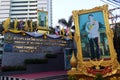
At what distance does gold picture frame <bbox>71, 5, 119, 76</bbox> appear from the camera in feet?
38.1

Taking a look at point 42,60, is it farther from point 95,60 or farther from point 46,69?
point 95,60

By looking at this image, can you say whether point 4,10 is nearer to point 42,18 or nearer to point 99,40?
point 42,18

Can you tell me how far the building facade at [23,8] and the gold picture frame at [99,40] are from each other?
243 feet

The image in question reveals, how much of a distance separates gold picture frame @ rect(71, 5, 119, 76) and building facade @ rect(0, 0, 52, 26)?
7407cm

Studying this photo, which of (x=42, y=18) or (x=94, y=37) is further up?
(x=42, y=18)

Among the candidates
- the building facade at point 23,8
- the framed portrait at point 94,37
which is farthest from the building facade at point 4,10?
the framed portrait at point 94,37

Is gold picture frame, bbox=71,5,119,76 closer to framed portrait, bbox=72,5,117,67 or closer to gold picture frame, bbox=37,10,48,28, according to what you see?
framed portrait, bbox=72,5,117,67

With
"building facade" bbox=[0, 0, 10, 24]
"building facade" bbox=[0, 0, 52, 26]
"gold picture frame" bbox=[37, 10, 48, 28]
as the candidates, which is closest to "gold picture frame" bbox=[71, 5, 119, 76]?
"gold picture frame" bbox=[37, 10, 48, 28]

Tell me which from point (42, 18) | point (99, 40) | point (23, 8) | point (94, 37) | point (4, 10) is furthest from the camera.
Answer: point (23, 8)

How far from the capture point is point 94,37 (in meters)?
12.1

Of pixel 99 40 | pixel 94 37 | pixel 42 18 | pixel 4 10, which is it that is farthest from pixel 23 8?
pixel 99 40

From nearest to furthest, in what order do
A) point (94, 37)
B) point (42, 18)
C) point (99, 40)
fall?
point (99, 40) → point (94, 37) → point (42, 18)

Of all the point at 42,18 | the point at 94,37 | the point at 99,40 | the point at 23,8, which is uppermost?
the point at 23,8

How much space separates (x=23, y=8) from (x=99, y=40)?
8341 cm
